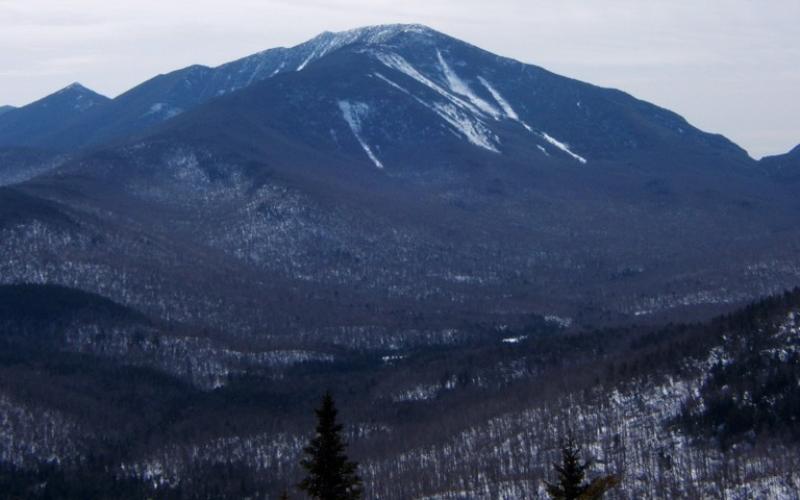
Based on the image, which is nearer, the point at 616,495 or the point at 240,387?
the point at 616,495

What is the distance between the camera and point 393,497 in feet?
373

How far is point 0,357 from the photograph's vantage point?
531ft

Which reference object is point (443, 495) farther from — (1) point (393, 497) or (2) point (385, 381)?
(2) point (385, 381)

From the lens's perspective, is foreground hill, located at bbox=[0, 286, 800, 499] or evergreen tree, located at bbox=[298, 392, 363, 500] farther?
foreground hill, located at bbox=[0, 286, 800, 499]

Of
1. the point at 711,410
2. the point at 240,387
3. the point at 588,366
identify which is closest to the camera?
the point at 711,410

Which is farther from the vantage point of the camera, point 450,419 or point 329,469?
point 450,419

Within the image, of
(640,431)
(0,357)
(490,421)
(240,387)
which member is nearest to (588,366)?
(490,421)

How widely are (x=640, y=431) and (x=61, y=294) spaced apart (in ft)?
308

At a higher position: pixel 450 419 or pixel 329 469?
pixel 329 469

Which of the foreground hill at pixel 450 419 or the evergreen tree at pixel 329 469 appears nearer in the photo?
the evergreen tree at pixel 329 469

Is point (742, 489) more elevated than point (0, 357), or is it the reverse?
point (0, 357)

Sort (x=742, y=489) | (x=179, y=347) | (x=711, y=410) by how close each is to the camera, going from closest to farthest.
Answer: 1. (x=742, y=489)
2. (x=711, y=410)
3. (x=179, y=347)

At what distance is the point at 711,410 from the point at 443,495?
24041 mm

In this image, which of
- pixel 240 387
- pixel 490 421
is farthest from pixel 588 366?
pixel 240 387
